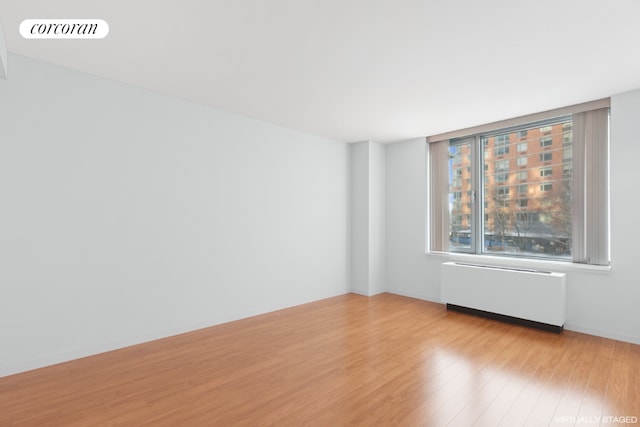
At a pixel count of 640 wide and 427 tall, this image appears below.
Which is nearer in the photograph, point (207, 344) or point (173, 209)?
point (207, 344)

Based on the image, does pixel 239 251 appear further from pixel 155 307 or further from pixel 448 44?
pixel 448 44

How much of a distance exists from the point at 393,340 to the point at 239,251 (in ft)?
7.43

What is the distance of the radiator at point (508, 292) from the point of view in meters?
3.80

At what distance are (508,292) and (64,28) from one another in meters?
5.33

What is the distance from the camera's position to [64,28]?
2.38 metres

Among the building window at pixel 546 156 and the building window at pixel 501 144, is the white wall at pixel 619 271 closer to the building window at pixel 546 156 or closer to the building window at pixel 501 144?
the building window at pixel 546 156

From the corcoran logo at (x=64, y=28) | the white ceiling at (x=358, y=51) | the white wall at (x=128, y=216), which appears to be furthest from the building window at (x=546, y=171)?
the corcoran logo at (x=64, y=28)

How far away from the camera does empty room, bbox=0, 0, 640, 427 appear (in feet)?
7.50

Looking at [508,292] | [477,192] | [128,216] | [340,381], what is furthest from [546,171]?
[128,216]

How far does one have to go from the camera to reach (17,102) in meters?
2.78

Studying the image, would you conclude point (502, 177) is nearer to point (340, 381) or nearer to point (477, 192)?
point (477, 192)

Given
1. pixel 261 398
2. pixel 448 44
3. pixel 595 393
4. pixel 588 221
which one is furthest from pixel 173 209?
pixel 588 221

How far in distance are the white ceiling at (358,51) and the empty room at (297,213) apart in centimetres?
3

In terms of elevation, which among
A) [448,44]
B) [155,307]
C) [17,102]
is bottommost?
[155,307]
